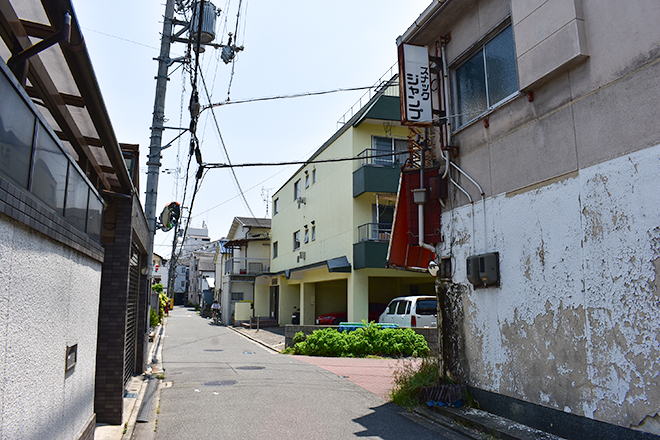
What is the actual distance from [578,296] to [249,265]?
30763 millimetres

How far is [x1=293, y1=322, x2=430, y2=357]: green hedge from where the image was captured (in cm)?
1469

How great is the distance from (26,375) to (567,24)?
6544 mm

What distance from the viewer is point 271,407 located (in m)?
8.12

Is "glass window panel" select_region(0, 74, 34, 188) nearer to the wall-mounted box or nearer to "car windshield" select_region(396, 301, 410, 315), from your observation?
the wall-mounted box

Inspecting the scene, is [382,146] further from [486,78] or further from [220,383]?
[220,383]

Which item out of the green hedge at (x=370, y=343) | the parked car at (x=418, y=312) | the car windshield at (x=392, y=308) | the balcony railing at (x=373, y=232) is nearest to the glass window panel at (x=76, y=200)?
the green hedge at (x=370, y=343)

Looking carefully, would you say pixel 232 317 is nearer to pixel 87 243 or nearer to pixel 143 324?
pixel 143 324

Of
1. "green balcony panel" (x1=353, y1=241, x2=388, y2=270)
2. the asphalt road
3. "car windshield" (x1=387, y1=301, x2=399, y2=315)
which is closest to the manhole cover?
the asphalt road

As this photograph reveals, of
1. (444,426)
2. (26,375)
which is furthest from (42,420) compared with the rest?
(444,426)

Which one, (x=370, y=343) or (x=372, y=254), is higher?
(x=372, y=254)

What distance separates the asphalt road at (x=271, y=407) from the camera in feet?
21.8

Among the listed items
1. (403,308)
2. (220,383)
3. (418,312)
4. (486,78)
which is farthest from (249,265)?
(486,78)

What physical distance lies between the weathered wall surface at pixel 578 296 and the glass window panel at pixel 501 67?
5.59 feet

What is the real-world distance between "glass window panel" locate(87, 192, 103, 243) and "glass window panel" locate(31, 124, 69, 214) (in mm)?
1268
